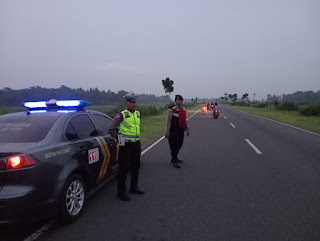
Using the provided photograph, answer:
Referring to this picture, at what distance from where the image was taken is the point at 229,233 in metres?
3.26

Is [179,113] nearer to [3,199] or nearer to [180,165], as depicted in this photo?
[180,165]

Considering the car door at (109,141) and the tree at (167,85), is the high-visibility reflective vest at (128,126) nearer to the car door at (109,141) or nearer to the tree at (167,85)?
the car door at (109,141)

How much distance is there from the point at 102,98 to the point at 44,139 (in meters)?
66.4

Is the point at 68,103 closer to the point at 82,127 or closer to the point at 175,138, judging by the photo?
the point at 82,127

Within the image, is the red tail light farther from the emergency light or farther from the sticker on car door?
the emergency light

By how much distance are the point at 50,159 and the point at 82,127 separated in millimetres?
1164

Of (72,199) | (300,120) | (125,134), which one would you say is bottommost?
(300,120)

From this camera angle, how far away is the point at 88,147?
13.5 feet

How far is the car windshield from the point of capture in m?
3.46

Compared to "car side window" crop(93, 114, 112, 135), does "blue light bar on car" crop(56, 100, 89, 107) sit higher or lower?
higher

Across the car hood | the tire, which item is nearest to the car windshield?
the car hood

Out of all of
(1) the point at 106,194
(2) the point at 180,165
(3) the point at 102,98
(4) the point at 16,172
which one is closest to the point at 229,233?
(1) the point at 106,194

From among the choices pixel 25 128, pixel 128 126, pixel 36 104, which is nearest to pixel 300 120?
pixel 128 126

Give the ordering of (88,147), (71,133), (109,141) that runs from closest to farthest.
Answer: (71,133) → (88,147) → (109,141)
